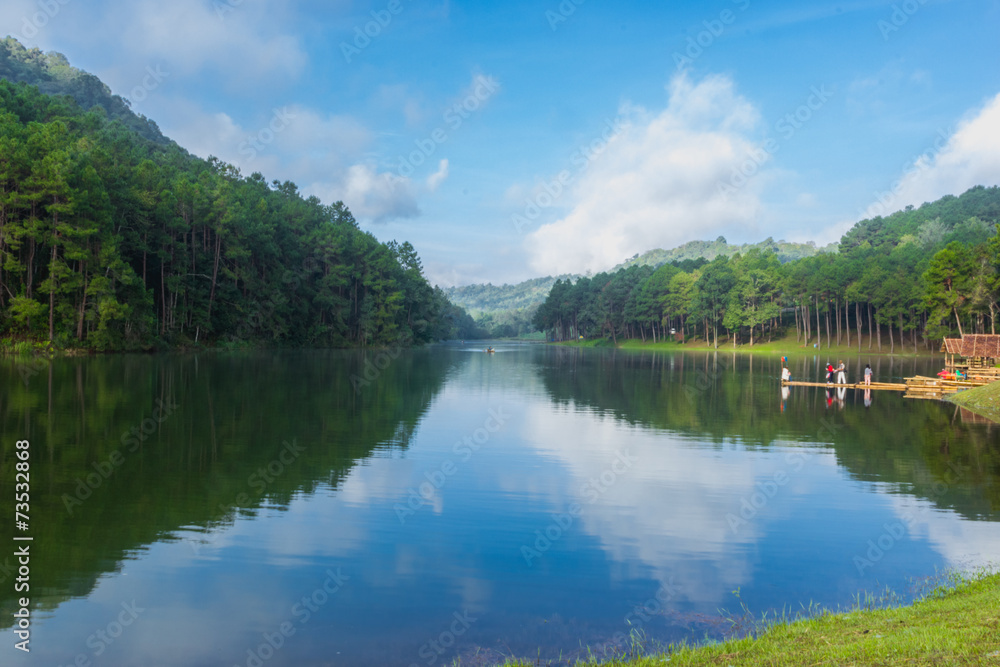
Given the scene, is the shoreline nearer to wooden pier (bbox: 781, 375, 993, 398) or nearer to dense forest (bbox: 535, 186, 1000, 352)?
dense forest (bbox: 535, 186, 1000, 352)

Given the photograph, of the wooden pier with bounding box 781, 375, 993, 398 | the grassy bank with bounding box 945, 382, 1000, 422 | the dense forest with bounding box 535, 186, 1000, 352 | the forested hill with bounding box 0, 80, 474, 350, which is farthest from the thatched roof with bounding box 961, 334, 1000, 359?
the forested hill with bounding box 0, 80, 474, 350

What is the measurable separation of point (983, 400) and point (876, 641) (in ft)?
107

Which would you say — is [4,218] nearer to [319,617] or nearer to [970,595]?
[319,617]

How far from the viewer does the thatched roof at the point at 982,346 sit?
149ft

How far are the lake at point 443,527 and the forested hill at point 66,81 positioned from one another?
146m

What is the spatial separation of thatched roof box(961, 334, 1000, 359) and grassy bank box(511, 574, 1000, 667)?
4711 centimetres

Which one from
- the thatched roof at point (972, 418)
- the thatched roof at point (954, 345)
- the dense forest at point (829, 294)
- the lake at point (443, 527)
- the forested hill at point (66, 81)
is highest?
the forested hill at point (66, 81)

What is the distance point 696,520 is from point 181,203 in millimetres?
67316

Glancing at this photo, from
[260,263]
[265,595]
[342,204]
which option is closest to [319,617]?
[265,595]

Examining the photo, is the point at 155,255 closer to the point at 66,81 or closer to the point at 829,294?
the point at 829,294

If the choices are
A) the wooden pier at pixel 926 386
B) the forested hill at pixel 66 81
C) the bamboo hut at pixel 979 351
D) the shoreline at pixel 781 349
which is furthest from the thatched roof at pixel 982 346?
the forested hill at pixel 66 81

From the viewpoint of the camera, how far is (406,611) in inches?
314

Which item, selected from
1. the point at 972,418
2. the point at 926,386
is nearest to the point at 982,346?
the point at 926,386

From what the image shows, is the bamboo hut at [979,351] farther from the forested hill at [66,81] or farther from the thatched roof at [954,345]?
the forested hill at [66,81]
